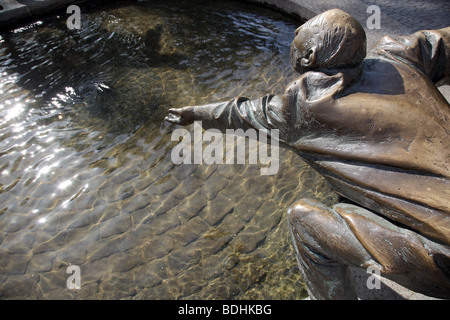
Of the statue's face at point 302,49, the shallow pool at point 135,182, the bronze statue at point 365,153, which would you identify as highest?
the statue's face at point 302,49

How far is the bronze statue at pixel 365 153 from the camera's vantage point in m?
1.58

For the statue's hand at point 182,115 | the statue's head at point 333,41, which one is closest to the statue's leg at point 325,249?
the statue's head at point 333,41

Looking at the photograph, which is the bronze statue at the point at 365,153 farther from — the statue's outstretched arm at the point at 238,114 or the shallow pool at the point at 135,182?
the shallow pool at the point at 135,182

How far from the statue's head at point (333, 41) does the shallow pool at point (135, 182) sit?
66.7 inches

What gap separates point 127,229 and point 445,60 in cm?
296

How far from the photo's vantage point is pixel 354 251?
1656mm

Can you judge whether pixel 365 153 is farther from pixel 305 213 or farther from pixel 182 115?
pixel 182 115

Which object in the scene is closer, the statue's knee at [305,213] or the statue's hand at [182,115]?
the statue's knee at [305,213]

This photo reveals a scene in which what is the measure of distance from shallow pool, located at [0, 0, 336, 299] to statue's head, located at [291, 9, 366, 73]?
1.69 metres

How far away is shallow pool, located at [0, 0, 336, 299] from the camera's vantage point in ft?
8.96

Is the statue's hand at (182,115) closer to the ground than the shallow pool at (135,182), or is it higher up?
higher up

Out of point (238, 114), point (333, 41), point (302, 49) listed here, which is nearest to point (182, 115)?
point (238, 114)

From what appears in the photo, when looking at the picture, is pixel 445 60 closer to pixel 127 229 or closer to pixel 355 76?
pixel 355 76

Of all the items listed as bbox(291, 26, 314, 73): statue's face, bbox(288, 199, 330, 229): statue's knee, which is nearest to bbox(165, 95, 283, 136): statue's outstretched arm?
bbox(291, 26, 314, 73): statue's face
